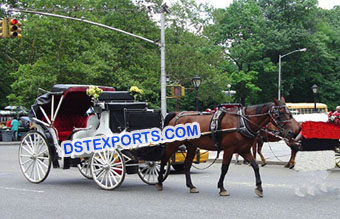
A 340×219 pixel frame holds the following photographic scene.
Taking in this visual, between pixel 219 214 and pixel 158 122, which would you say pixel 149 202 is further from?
pixel 158 122

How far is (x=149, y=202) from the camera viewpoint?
9.13m

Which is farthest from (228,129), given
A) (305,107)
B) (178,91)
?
(305,107)

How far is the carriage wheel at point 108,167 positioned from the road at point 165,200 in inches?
9.1

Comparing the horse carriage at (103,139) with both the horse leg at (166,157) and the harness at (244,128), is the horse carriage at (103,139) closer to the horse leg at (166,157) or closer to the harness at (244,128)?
the horse leg at (166,157)

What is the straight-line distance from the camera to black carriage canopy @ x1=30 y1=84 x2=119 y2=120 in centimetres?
1199

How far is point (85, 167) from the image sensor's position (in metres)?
13.0

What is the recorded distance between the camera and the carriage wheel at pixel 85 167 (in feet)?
39.4

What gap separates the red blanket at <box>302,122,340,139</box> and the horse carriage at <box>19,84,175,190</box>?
3.22 meters

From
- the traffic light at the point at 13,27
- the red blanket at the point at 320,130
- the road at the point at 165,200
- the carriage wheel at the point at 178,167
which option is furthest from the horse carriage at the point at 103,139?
the traffic light at the point at 13,27

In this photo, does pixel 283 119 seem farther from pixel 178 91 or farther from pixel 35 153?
pixel 178 91

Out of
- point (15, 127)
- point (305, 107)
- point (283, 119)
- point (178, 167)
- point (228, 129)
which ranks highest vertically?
point (283, 119)

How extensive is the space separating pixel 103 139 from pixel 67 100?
2656 millimetres

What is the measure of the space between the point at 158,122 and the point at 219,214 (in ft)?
13.5

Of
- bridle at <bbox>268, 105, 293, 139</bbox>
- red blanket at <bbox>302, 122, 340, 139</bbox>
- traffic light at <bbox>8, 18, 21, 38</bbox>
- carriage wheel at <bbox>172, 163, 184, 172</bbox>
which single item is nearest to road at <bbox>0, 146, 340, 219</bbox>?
red blanket at <bbox>302, 122, 340, 139</bbox>
